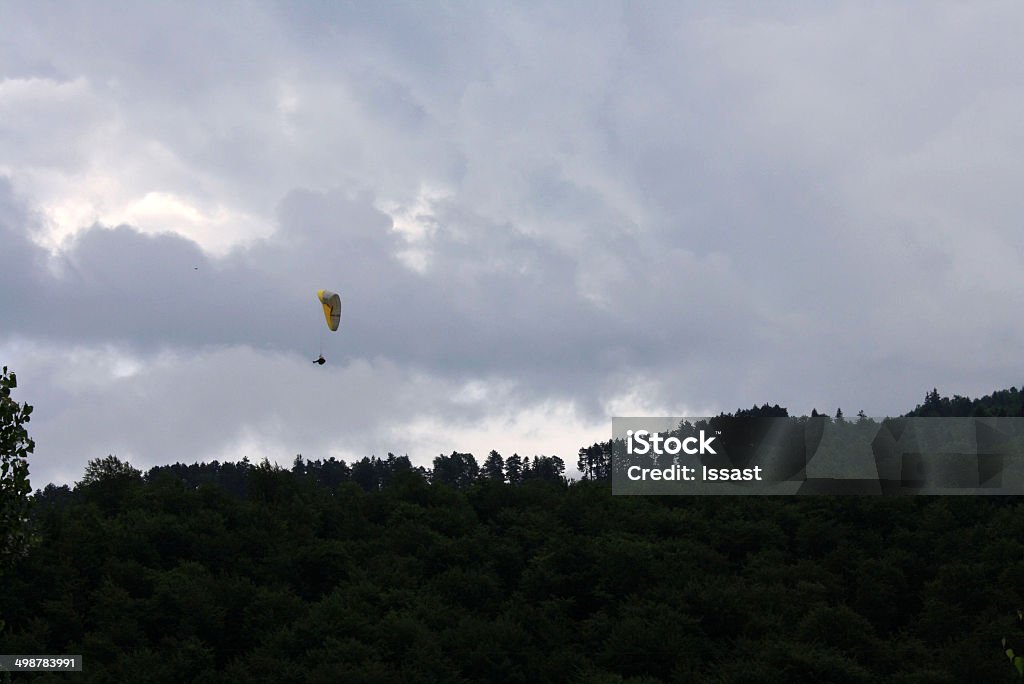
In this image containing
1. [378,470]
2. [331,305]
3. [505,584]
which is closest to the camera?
[331,305]

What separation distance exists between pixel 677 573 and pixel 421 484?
3058 centimetres

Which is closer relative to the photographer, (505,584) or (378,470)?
(505,584)

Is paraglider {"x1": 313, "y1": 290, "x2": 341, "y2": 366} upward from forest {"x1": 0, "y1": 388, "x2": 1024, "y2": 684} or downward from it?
upward

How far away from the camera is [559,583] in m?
74.1

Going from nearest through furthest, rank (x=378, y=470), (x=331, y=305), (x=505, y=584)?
(x=331, y=305)
(x=505, y=584)
(x=378, y=470)

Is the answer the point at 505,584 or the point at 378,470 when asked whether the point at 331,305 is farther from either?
the point at 378,470

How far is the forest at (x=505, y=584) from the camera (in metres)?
59.9

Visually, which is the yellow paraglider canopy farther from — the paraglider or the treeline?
the treeline

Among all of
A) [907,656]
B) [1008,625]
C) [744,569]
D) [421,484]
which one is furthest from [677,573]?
[421,484]

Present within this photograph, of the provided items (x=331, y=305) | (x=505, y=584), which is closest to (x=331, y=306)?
→ (x=331, y=305)

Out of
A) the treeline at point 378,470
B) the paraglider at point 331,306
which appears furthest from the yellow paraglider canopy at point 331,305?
the treeline at point 378,470

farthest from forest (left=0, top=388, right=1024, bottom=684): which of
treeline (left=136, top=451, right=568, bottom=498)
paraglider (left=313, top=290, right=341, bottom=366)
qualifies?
treeline (left=136, top=451, right=568, bottom=498)

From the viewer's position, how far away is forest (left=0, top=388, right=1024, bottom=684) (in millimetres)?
59875

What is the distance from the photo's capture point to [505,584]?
254 ft
